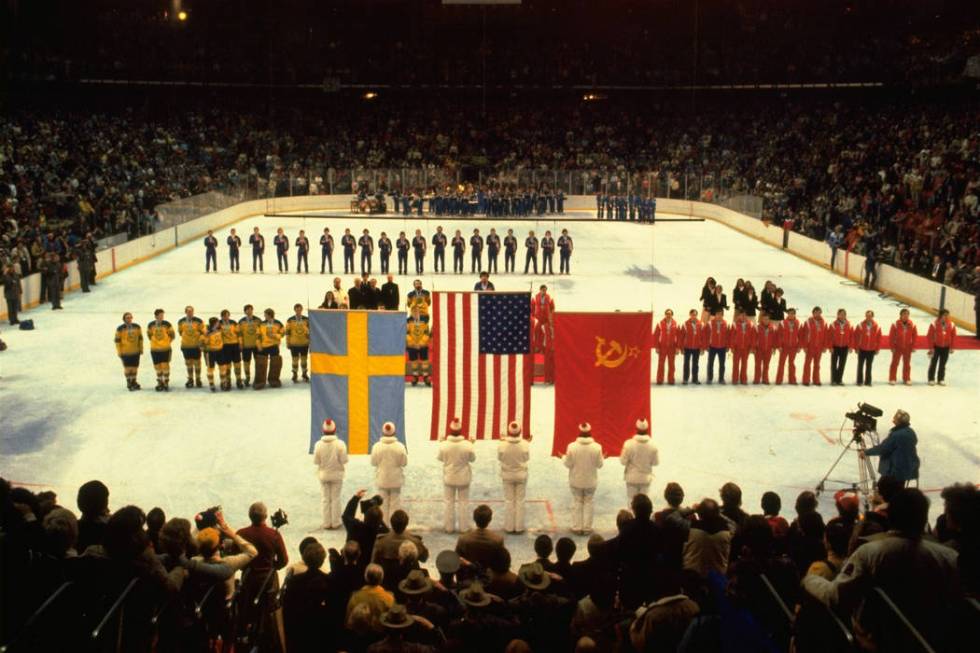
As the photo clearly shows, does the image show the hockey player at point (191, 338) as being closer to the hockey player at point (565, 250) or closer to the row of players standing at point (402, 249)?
the row of players standing at point (402, 249)

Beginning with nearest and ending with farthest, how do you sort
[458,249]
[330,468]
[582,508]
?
[330,468]
[582,508]
[458,249]

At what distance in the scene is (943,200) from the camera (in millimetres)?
33781

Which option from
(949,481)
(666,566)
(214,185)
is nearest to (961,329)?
(949,481)

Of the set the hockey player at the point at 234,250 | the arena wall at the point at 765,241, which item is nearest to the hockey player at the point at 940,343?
the arena wall at the point at 765,241

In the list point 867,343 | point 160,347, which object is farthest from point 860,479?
point 160,347

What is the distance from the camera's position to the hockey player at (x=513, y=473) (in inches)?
493

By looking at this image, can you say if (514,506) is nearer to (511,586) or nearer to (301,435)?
(301,435)

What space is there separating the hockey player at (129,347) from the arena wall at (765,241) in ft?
27.7

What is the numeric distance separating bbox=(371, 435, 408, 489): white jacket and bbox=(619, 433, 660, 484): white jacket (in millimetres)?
2755

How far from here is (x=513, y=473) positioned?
41.4 ft

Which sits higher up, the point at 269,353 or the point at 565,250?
the point at 565,250

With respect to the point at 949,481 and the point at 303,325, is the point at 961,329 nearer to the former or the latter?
the point at 949,481

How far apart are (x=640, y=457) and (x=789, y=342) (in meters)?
8.67

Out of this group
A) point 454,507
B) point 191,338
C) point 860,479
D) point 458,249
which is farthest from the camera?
point 458,249
